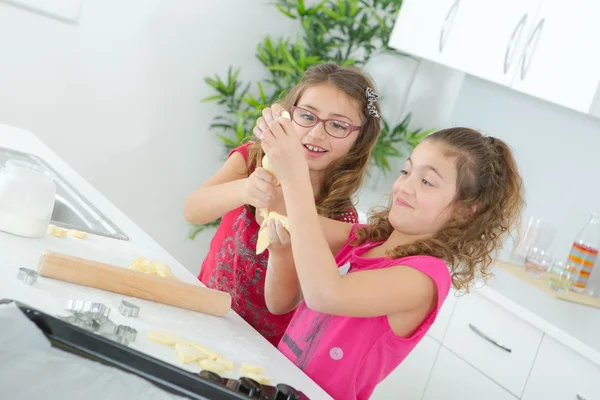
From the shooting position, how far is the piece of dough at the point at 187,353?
109 centimetres

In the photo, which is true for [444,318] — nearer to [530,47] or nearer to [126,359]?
[530,47]

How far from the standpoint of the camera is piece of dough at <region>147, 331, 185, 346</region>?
1.13 metres

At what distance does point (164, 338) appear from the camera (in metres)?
1.14

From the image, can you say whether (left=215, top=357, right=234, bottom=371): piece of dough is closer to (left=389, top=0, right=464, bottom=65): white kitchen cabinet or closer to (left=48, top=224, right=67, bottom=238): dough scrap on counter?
(left=48, top=224, right=67, bottom=238): dough scrap on counter

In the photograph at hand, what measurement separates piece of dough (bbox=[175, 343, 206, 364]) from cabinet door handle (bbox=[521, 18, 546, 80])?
6.85 feet

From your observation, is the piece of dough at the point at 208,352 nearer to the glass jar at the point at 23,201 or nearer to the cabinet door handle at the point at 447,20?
the glass jar at the point at 23,201

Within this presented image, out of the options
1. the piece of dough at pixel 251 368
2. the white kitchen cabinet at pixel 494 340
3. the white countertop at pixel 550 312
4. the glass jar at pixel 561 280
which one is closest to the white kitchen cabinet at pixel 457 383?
the white kitchen cabinet at pixel 494 340

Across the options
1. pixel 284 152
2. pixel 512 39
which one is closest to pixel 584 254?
pixel 512 39

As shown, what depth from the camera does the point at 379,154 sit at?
11.8 ft

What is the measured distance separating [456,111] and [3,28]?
2059 mm

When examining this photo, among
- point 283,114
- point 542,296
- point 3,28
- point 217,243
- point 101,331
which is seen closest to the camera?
point 101,331

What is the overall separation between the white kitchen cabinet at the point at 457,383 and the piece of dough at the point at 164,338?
4.92 feet

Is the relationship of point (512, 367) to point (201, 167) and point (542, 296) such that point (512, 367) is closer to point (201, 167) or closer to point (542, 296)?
point (542, 296)

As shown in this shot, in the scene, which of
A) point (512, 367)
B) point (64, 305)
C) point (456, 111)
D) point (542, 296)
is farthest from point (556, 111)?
point (64, 305)
